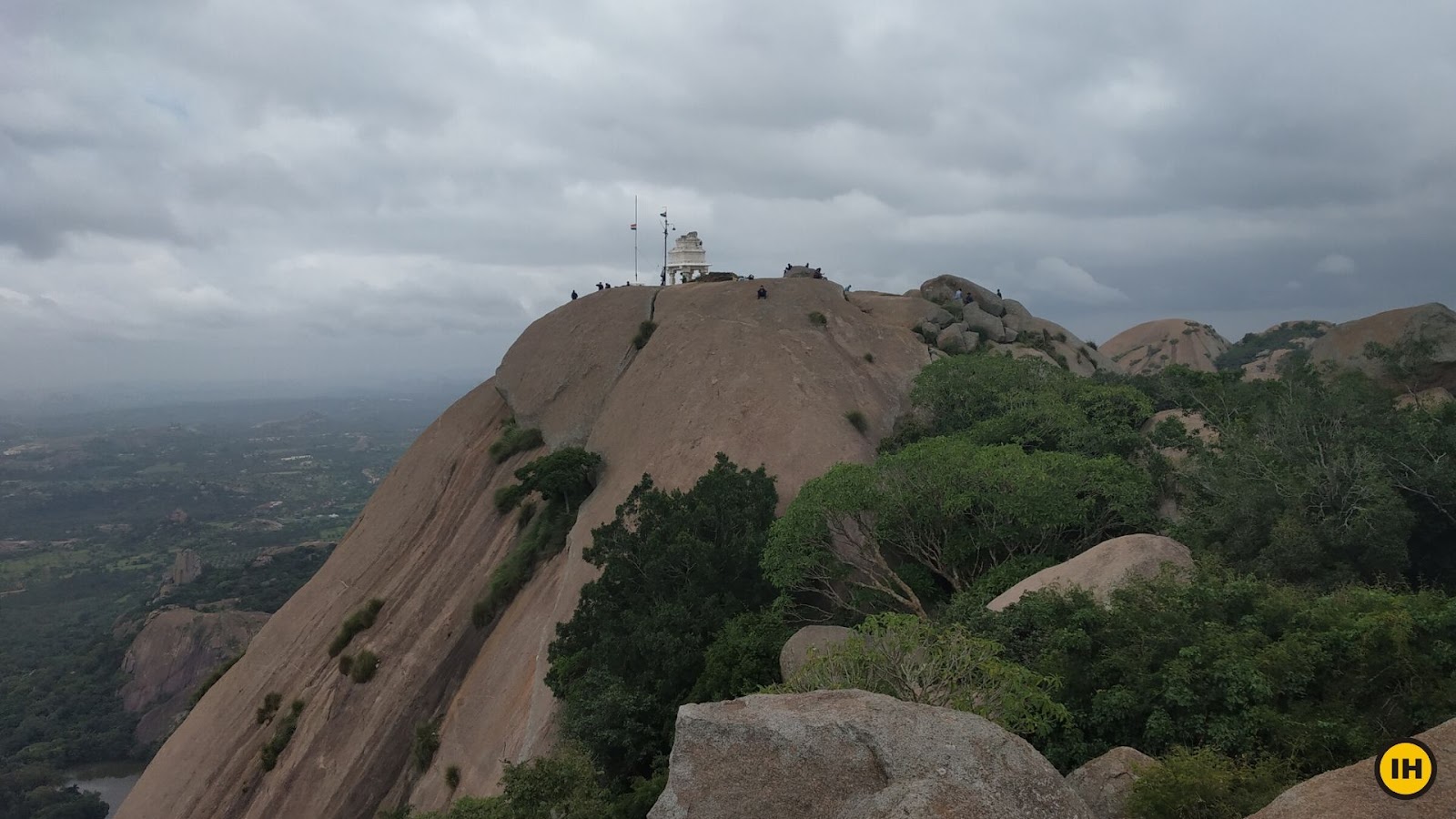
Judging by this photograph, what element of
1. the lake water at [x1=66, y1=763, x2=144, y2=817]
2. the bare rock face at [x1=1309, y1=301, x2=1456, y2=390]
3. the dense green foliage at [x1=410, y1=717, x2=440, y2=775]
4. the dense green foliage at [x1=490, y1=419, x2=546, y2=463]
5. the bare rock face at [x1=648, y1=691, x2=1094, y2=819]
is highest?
the bare rock face at [x1=1309, y1=301, x2=1456, y2=390]

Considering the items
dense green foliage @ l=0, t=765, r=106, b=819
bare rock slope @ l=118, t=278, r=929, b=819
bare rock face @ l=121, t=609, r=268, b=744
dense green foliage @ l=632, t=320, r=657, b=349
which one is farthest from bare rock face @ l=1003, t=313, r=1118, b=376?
bare rock face @ l=121, t=609, r=268, b=744

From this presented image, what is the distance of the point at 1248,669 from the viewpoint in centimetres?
1202

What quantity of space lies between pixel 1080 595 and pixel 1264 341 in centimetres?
10482

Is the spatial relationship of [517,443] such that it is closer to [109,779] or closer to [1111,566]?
[1111,566]

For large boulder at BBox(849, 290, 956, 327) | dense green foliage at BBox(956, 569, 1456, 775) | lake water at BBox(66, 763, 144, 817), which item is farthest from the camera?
lake water at BBox(66, 763, 144, 817)

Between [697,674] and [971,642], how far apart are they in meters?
9.04

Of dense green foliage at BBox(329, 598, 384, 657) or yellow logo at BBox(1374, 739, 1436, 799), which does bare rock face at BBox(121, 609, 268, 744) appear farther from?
yellow logo at BBox(1374, 739, 1436, 799)

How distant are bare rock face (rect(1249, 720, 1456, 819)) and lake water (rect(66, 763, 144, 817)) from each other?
8162 cm

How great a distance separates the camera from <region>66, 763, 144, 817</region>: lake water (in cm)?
6368

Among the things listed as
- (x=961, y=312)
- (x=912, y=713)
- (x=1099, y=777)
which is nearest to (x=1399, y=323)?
(x=961, y=312)

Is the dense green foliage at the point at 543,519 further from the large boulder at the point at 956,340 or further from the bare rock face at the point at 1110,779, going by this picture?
the bare rock face at the point at 1110,779

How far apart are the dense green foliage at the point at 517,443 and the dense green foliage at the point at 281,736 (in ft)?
44.2

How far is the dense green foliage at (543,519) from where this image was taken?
1232 inches

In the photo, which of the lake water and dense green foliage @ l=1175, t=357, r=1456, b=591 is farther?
the lake water
